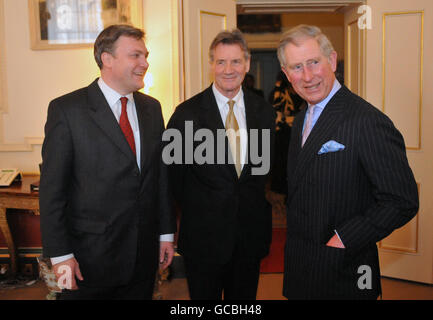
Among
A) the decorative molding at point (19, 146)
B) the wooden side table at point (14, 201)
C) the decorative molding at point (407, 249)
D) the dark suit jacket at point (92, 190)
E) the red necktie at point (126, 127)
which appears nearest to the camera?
the dark suit jacket at point (92, 190)

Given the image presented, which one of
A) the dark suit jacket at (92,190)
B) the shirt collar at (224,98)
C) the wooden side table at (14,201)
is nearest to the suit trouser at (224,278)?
the dark suit jacket at (92,190)

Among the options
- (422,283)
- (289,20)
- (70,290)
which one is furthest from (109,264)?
(289,20)

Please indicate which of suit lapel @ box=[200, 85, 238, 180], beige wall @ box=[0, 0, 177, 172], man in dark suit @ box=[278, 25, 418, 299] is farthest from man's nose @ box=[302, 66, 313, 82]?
beige wall @ box=[0, 0, 177, 172]

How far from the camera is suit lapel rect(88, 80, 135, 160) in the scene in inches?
76.0

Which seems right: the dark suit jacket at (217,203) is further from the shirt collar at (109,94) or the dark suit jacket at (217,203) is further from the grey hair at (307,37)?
the grey hair at (307,37)

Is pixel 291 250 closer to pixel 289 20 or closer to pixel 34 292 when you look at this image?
pixel 34 292

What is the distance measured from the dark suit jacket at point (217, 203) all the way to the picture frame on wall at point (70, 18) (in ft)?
7.11

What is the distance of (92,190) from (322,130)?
106 centimetres

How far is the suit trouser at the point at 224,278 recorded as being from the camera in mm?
2289

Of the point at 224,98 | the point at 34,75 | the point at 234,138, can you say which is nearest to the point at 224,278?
the point at 234,138

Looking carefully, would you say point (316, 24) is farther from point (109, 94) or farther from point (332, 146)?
point (332, 146)

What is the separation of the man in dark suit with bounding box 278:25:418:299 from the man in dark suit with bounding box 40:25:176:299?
29.2 inches

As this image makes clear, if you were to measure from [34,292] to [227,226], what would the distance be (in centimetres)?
246

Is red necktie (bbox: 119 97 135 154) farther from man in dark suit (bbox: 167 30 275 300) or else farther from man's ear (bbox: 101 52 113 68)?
man in dark suit (bbox: 167 30 275 300)
